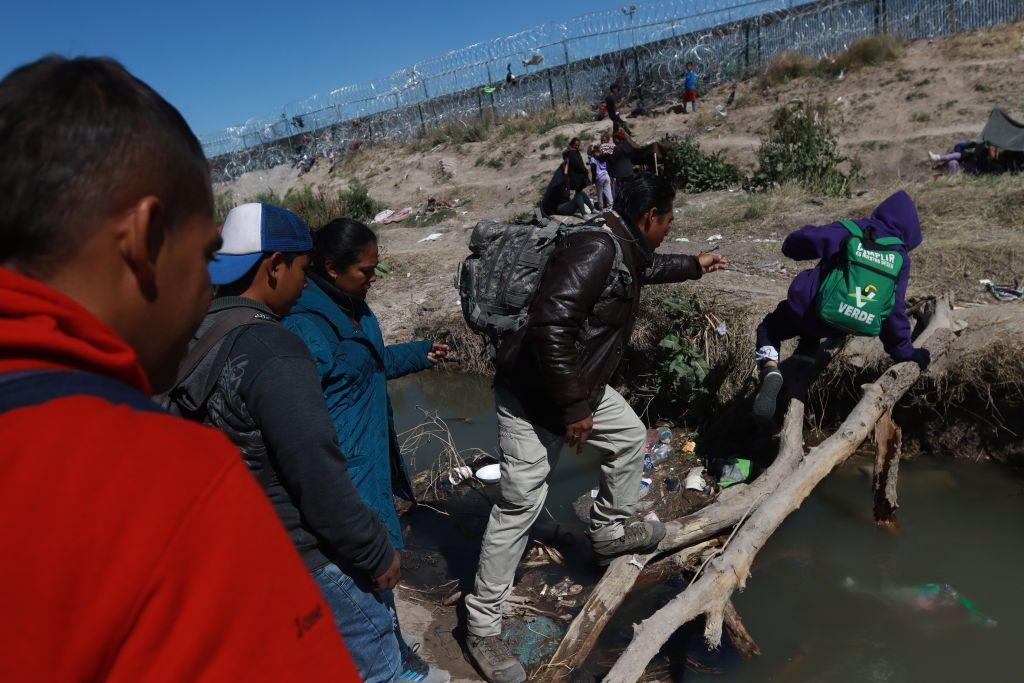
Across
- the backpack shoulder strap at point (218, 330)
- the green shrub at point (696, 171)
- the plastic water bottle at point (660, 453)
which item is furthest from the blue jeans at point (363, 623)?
the green shrub at point (696, 171)

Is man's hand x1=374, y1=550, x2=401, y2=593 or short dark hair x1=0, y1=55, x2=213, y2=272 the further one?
man's hand x1=374, y1=550, x2=401, y2=593

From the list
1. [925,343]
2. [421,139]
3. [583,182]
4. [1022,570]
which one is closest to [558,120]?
[421,139]

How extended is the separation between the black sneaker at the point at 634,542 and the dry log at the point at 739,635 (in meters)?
0.41

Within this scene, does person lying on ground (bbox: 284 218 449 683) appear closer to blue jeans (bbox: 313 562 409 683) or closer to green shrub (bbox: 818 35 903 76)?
blue jeans (bbox: 313 562 409 683)

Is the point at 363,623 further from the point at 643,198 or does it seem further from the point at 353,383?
the point at 643,198

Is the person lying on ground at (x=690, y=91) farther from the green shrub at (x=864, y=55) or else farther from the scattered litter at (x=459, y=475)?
the scattered litter at (x=459, y=475)

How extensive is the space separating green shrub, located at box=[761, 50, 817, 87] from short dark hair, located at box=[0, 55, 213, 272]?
56.7 feet

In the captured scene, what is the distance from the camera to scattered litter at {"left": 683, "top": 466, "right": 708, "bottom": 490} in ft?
15.3

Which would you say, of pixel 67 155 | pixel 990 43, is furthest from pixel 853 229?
pixel 990 43

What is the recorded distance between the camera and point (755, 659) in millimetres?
3260

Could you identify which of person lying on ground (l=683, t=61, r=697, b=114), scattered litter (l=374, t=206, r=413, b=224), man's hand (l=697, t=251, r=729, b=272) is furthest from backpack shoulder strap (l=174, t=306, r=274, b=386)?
person lying on ground (l=683, t=61, r=697, b=114)

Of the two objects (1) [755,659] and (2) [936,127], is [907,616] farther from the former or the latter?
(2) [936,127]

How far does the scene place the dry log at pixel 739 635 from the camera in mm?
3124

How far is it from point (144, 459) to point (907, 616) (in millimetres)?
3866
